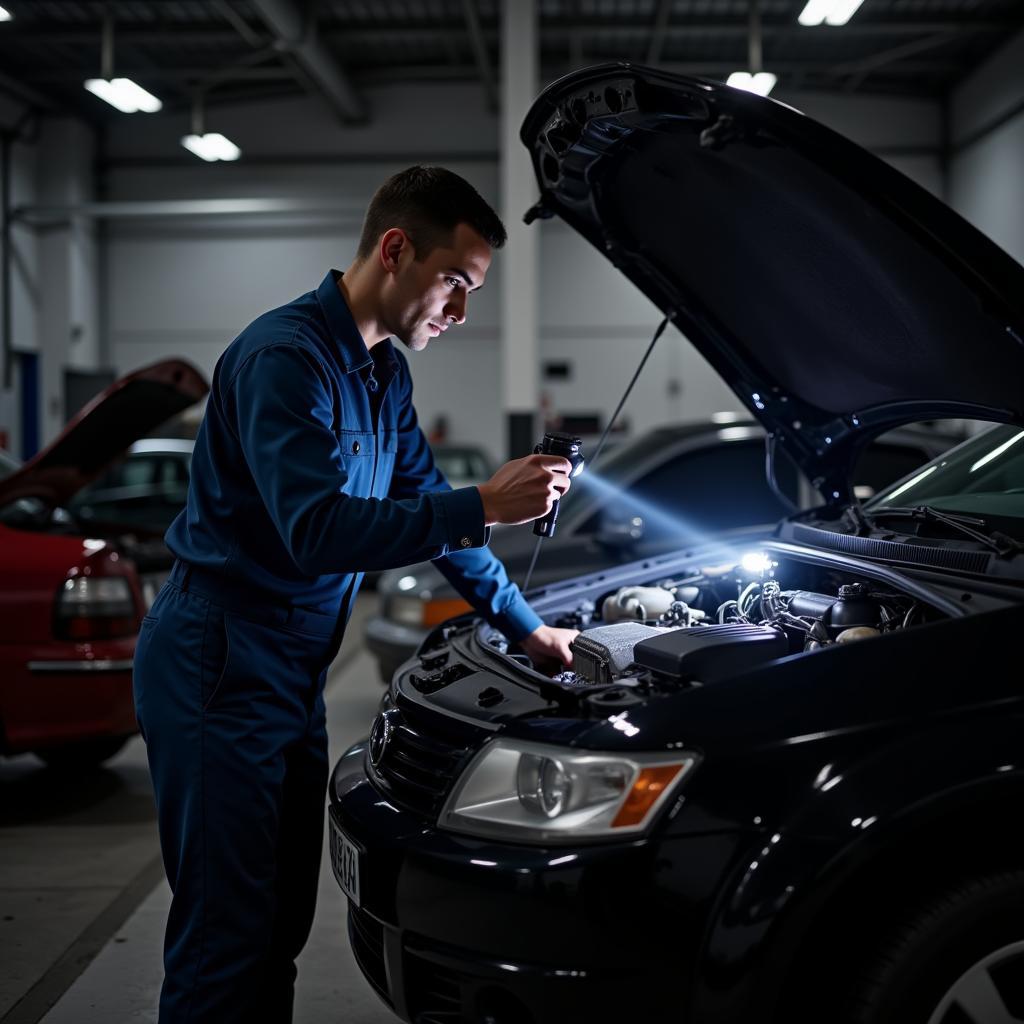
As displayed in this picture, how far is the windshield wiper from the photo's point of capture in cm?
201

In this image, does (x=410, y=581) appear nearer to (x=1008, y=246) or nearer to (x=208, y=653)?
(x=208, y=653)

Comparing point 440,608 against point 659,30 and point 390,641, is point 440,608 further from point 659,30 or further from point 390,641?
point 659,30

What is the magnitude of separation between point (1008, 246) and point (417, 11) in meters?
7.14

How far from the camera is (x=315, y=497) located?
174 cm

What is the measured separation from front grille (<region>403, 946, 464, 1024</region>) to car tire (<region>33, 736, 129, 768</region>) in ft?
9.78

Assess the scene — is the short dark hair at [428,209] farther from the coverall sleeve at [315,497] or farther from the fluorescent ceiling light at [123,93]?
the fluorescent ceiling light at [123,93]

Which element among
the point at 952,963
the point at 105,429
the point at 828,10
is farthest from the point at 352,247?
the point at 952,963

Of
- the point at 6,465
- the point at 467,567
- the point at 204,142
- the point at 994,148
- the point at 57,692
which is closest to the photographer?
the point at 467,567

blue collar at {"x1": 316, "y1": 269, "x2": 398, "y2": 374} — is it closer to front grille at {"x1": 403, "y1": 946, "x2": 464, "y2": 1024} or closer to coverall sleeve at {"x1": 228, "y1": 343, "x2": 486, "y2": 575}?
coverall sleeve at {"x1": 228, "y1": 343, "x2": 486, "y2": 575}

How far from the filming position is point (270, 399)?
180 centimetres

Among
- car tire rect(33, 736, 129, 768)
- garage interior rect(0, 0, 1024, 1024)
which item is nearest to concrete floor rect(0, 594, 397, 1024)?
car tire rect(33, 736, 129, 768)

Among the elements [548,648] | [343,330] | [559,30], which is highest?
[559,30]

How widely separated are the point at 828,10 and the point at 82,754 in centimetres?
847

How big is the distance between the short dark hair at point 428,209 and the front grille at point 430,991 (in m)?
1.15
